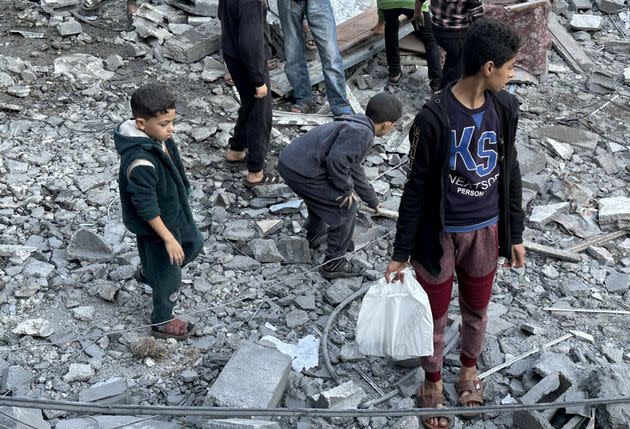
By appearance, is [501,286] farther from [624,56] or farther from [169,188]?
[624,56]

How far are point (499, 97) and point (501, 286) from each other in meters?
2.20

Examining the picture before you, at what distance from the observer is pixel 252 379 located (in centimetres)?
412

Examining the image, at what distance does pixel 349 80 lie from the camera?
8.09 m

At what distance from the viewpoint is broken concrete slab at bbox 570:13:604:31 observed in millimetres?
9523

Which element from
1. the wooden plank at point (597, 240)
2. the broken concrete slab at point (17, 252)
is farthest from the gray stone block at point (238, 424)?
the wooden plank at point (597, 240)

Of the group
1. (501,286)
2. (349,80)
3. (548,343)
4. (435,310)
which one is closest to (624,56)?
(349,80)

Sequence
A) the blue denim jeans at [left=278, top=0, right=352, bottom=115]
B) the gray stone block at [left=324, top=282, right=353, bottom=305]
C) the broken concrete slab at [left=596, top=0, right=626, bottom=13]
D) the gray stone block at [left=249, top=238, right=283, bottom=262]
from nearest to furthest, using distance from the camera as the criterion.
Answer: the gray stone block at [left=324, top=282, right=353, bottom=305]
the gray stone block at [left=249, top=238, right=283, bottom=262]
the blue denim jeans at [left=278, top=0, right=352, bottom=115]
the broken concrete slab at [left=596, top=0, right=626, bottom=13]

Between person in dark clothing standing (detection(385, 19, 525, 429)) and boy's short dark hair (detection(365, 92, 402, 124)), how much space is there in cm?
131

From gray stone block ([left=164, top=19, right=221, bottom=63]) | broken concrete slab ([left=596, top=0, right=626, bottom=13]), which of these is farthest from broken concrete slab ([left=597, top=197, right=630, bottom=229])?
broken concrete slab ([left=596, top=0, right=626, bottom=13])

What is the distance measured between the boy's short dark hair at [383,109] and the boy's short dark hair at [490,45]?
1529 millimetres

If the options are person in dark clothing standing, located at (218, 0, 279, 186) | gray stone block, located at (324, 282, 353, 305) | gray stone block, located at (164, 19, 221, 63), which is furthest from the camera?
gray stone block, located at (164, 19, 221, 63)

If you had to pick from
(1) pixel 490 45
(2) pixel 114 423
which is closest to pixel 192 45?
(2) pixel 114 423

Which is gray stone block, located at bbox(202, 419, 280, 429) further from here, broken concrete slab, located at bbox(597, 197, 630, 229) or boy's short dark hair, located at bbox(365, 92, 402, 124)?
broken concrete slab, located at bbox(597, 197, 630, 229)

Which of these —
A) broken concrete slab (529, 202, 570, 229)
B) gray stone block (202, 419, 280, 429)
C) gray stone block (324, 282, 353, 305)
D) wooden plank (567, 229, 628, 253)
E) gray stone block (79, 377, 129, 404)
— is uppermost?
gray stone block (202, 419, 280, 429)
